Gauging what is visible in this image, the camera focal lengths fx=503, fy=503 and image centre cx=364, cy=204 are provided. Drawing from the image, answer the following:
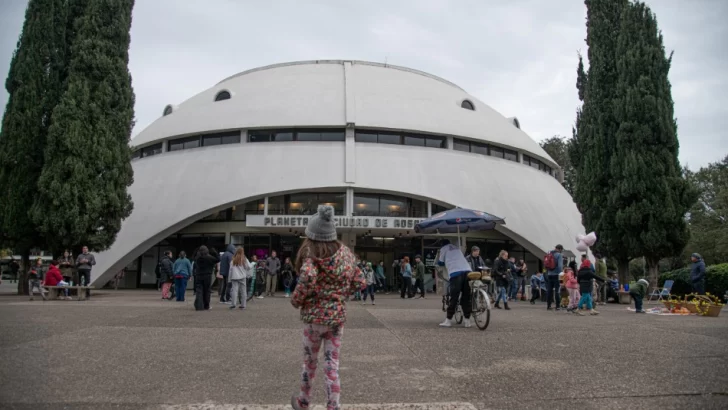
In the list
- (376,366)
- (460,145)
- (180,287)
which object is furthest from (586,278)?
(460,145)

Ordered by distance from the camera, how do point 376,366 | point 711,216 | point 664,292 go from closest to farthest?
point 376,366 → point 664,292 → point 711,216

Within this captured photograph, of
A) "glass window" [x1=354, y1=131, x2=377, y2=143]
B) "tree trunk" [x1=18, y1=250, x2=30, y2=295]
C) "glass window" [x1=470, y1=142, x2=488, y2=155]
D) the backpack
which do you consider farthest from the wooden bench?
"glass window" [x1=470, y1=142, x2=488, y2=155]

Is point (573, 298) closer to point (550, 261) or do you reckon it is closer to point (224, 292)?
point (550, 261)

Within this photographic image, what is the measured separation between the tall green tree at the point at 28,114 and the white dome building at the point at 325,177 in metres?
6.20

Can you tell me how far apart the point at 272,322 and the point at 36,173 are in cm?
1399

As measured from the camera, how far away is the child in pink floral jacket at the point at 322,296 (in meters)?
3.54

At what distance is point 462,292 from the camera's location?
894cm

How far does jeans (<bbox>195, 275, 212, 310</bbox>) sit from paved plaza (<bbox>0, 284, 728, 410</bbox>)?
8.93 ft

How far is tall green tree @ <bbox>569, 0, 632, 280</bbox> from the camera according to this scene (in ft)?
62.6

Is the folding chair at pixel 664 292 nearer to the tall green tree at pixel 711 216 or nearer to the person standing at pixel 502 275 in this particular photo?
the person standing at pixel 502 275

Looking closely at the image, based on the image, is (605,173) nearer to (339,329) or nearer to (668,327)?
(668,327)

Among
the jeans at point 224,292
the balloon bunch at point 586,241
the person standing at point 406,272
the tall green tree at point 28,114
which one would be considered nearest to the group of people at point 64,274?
the tall green tree at point 28,114

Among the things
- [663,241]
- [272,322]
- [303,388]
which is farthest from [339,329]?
[663,241]

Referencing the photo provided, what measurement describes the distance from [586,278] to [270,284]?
37.2 feet
